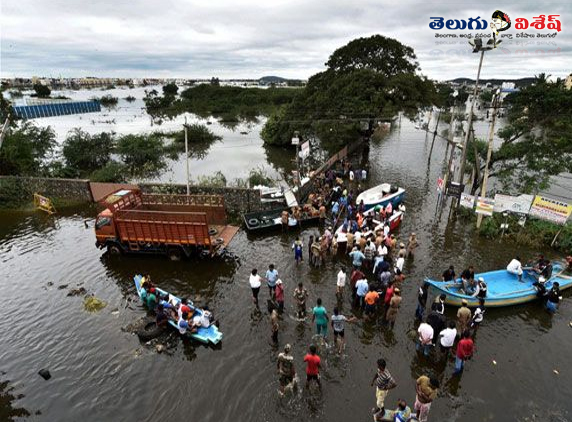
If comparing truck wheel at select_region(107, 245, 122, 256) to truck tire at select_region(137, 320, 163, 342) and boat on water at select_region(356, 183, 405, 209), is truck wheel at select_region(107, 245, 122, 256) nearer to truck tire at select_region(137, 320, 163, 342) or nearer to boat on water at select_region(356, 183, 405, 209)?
truck tire at select_region(137, 320, 163, 342)

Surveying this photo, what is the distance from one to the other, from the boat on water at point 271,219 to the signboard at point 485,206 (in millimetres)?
8776

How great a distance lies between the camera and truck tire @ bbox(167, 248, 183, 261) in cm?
1662

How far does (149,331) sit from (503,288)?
1343 cm

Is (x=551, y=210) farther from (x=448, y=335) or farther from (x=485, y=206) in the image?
(x=448, y=335)

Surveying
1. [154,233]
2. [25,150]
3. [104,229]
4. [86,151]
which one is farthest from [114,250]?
[86,151]

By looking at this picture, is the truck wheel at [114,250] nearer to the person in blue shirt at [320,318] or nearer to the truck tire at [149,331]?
the truck tire at [149,331]

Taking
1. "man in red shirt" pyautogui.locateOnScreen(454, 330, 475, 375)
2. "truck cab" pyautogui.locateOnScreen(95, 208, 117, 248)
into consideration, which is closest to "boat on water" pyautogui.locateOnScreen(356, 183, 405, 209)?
"man in red shirt" pyautogui.locateOnScreen(454, 330, 475, 375)

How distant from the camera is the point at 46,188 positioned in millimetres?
25297

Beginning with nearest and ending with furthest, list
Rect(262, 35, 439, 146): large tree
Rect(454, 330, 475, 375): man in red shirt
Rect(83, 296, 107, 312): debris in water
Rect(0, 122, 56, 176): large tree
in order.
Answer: Rect(454, 330, 475, 375): man in red shirt → Rect(83, 296, 107, 312): debris in water → Rect(0, 122, 56, 176): large tree → Rect(262, 35, 439, 146): large tree

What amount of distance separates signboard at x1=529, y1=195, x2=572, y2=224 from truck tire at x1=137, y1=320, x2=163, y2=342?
1879cm

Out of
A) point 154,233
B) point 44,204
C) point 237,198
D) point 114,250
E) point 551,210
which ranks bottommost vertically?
point 114,250

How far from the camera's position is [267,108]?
8156 cm

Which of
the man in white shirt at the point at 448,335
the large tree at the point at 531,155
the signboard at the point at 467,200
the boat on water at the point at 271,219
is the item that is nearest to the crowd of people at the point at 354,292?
the boat on water at the point at 271,219

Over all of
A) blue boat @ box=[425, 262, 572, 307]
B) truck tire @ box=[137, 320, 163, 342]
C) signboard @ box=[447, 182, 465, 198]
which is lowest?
truck tire @ box=[137, 320, 163, 342]
